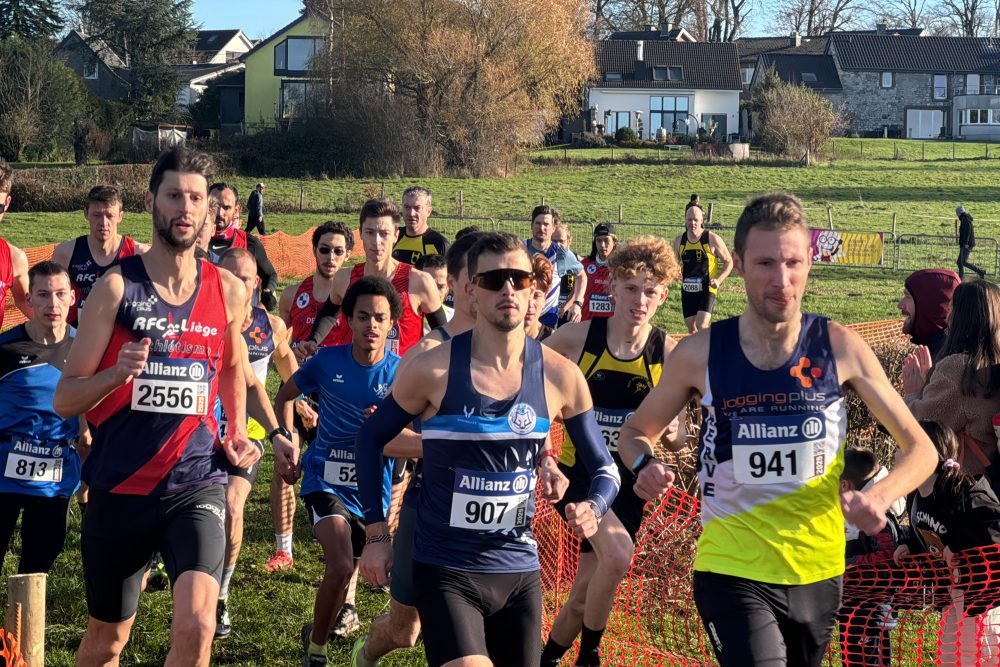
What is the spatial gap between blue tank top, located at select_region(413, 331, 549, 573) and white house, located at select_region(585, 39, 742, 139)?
2956 inches

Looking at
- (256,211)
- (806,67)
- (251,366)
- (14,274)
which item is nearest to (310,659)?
(251,366)

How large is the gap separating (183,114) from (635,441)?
213 feet

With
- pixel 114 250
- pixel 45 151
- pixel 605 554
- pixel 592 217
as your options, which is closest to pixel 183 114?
pixel 45 151

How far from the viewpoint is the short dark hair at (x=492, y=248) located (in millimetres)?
4438

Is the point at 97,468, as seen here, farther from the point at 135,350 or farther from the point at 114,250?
the point at 114,250

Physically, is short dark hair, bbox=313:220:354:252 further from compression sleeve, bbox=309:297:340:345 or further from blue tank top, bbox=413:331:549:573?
blue tank top, bbox=413:331:549:573

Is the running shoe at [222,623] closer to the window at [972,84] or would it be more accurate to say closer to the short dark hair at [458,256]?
the short dark hair at [458,256]

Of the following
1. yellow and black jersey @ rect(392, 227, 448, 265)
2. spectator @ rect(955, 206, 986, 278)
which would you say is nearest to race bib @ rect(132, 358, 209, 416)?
yellow and black jersey @ rect(392, 227, 448, 265)

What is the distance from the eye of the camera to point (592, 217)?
3678 cm

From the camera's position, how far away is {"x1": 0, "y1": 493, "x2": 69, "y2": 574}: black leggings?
19.9 feet

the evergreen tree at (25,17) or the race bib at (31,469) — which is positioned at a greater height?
the evergreen tree at (25,17)

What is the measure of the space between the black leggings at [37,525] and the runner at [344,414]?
3.92 ft

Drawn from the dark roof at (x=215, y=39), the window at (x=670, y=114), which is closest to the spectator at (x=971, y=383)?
the window at (x=670, y=114)

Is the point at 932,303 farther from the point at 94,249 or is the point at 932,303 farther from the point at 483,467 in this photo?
the point at 94,249
